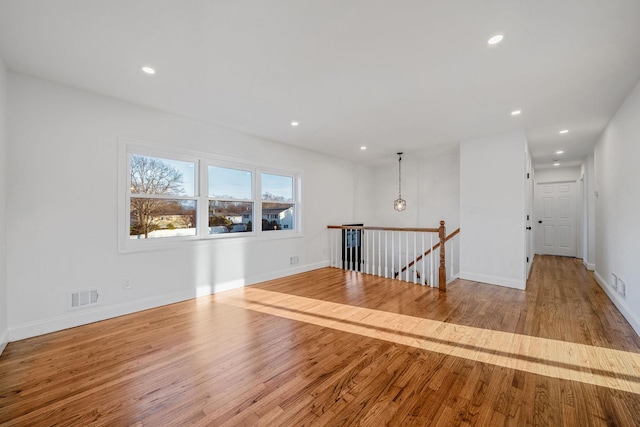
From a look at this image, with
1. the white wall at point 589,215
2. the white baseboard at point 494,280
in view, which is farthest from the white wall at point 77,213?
the white wall at point 589,215

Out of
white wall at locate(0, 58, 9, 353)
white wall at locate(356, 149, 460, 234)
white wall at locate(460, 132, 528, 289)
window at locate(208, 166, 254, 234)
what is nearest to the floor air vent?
white wall at locate(0, 58, 9, 353)

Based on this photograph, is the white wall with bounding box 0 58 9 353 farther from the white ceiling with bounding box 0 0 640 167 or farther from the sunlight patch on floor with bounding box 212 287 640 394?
the sunlight patch on floor with bounding box 212 287 640 394

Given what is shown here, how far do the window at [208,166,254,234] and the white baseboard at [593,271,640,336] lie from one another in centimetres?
487

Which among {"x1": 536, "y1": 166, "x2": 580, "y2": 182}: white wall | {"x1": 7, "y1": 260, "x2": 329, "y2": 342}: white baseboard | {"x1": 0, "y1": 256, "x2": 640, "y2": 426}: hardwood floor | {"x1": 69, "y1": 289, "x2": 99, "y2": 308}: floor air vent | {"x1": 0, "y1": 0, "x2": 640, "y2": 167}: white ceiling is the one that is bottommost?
{"x1": 0, "y1": 256, "x2": 640, "y2": 426}: hardwood floor

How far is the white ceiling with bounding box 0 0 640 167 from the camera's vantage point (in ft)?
5.70

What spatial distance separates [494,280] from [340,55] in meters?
4.26

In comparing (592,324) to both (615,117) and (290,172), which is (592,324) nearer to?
(615,117)

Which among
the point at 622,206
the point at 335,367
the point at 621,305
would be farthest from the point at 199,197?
the point at 621,305

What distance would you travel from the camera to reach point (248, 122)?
3.83 meters

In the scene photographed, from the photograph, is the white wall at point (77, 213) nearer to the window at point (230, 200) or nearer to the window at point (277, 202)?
the window at point (230, 200)

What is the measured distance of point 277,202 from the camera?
4.95 m

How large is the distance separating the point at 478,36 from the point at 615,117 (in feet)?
9.91

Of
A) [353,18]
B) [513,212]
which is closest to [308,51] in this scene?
[353,18]

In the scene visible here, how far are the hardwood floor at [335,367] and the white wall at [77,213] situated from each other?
0.30 metres
